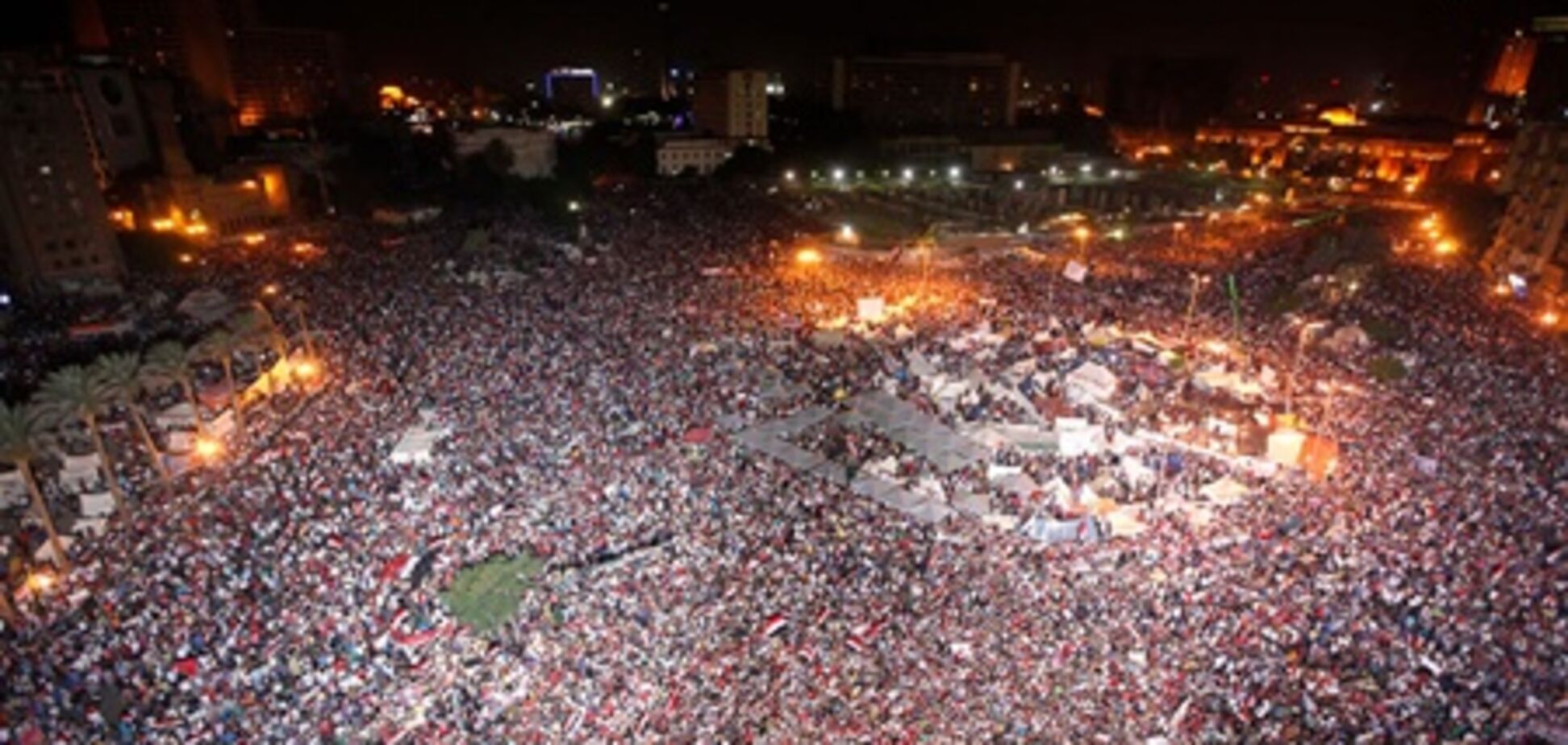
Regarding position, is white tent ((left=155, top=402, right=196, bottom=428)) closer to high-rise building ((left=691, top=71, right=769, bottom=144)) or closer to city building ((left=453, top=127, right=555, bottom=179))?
city building ((left=453, top=127, right=555, bottom=179))

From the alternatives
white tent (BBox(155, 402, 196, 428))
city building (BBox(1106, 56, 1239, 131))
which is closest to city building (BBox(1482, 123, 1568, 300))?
white tent (BBox(155, 402, 196, 428))

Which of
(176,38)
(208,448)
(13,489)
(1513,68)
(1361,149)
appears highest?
(176,38)

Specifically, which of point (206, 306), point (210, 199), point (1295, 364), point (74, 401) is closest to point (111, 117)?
point (210, 199)

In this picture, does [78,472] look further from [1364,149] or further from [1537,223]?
[1364,149]

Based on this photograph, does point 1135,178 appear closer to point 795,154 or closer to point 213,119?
point 795,154

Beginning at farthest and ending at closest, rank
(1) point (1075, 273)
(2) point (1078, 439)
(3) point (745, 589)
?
(1) point (1075, 273) < (2) point (1078, 439) < (3) point (745, 589)
